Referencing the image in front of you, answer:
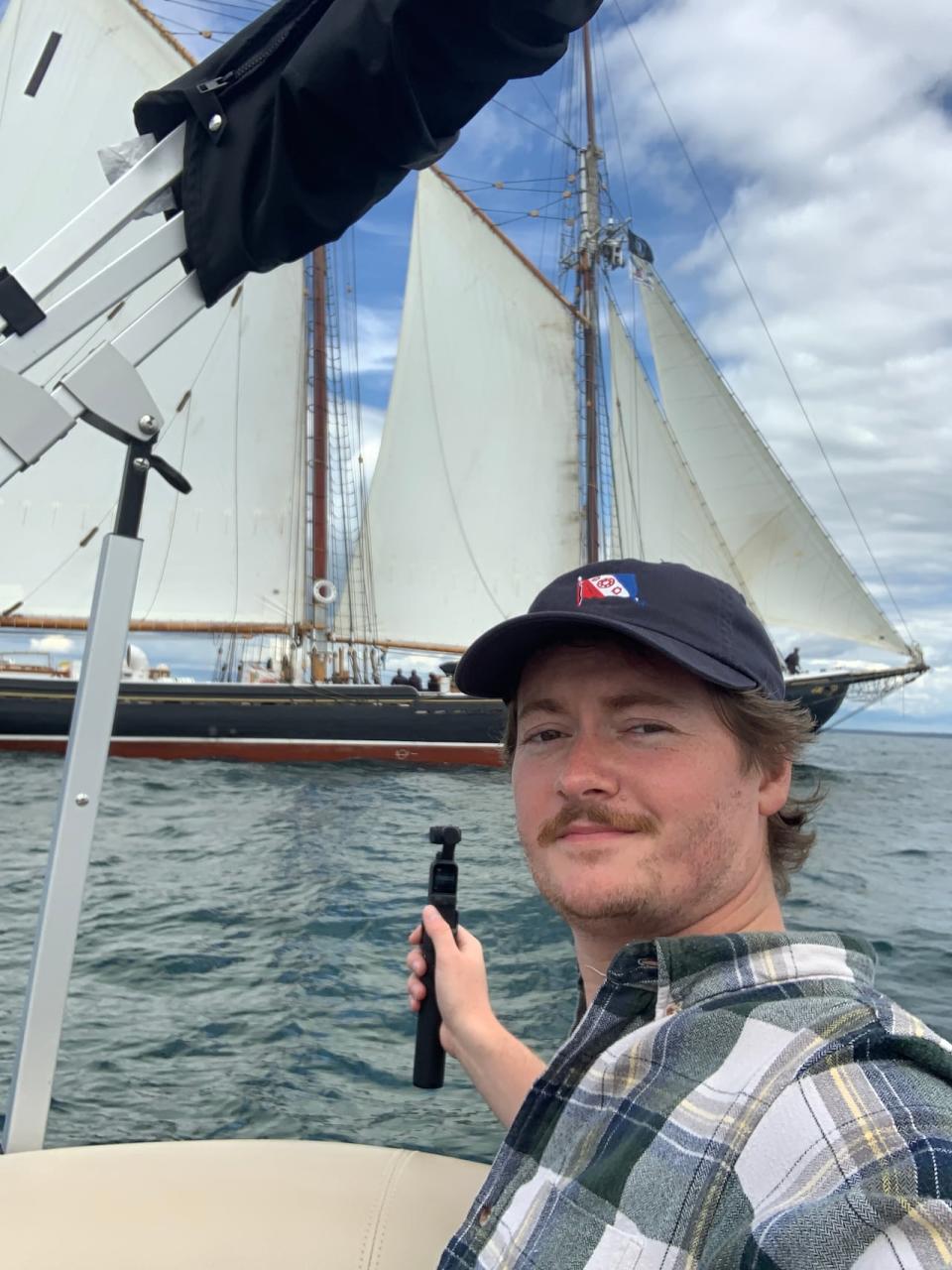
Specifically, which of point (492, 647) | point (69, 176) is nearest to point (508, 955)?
point (492, 647)

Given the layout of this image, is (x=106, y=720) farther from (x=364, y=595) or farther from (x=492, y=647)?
(x=364, y=595)

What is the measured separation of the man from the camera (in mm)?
866

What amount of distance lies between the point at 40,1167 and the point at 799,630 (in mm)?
33362

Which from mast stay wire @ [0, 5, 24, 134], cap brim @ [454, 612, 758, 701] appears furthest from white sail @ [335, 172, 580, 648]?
cap brim @ [454, 612, 758, 701]

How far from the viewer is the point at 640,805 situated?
1.38m

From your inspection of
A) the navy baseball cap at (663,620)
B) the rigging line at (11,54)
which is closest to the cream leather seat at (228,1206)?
the navy baseball cap at (663,620)

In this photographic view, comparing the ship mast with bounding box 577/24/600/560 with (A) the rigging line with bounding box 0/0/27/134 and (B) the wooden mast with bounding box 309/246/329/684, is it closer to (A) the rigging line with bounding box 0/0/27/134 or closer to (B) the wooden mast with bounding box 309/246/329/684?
(B) the wooden mast with bounding box 309/246/329/684

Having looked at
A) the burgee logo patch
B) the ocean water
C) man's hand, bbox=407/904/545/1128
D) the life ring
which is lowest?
Result: the ocean water

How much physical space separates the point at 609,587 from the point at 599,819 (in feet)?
1.05

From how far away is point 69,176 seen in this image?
81.7 ft

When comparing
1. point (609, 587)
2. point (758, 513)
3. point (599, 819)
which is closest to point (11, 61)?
point (758, 513)

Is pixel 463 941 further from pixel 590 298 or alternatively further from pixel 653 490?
pixel 590 298

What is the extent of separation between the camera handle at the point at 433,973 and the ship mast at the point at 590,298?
1258 inches

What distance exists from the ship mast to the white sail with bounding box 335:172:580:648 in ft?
1.65
